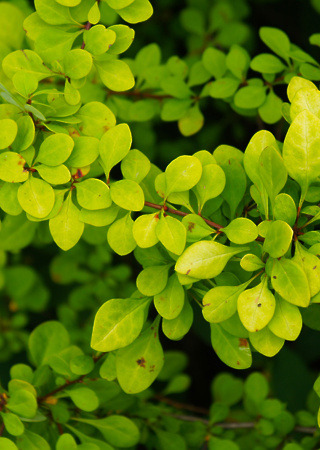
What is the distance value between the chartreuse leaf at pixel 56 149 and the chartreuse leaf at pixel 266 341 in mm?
401

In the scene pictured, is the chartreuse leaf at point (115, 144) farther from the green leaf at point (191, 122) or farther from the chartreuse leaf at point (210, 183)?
the green leaf at point (191, 122)

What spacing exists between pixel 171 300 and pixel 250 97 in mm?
536

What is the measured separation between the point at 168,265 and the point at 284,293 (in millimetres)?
216

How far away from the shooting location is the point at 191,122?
1267 mm

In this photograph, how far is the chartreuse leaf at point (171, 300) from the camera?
844 millimetres

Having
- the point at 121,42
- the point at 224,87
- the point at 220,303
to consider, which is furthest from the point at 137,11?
the point at 220,303

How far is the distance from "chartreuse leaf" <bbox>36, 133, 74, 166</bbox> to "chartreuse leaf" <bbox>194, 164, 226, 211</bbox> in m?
0.21

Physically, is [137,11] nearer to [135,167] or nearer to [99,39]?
[99,39]

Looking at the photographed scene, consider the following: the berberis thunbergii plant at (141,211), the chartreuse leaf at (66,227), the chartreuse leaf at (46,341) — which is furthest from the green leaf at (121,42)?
the chartreuse leaf at (46,341)

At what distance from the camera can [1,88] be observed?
0.81 meters

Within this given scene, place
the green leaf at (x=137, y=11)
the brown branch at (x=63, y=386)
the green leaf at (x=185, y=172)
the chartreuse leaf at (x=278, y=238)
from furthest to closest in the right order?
the brown branch at (x=63, y=386)
the green leaf at (x=137, y=11)
the green leaf at (x=185, y=172)
the chartreuse leaf at (x=278, y=238)

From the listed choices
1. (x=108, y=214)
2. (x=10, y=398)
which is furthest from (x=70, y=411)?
(x=108, y=214)

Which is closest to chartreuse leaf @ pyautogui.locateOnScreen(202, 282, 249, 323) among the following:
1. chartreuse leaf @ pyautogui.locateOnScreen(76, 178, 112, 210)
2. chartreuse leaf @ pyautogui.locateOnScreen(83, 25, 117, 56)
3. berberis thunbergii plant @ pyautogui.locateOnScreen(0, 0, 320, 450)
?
berberis thunbergii plant @ pyautogui.locateOnScreen(0, 0, 320, 450)

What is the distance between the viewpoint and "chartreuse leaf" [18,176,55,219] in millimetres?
840
